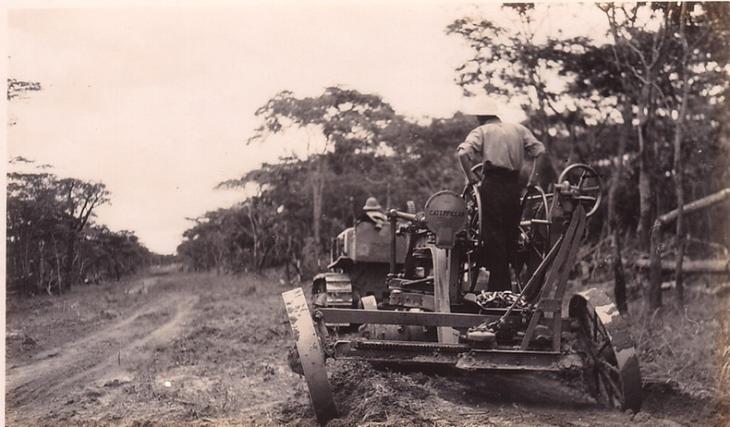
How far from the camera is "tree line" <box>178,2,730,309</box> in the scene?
27.4 feet

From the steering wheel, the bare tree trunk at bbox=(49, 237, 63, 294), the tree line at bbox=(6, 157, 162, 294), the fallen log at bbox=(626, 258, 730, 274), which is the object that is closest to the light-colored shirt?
the steering wheel

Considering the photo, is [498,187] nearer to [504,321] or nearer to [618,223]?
[504,321]

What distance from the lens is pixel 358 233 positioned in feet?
28.7

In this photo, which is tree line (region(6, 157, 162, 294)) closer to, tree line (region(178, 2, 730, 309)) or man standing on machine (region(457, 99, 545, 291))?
tree line (region(178, 2, 730, 309))

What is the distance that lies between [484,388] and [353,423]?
1.56 metres

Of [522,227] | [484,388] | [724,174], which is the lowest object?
[484,388]

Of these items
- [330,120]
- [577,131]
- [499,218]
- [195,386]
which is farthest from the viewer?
[577,131]

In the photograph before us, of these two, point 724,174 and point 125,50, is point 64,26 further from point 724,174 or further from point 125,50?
point 724,174

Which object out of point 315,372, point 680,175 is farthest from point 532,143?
point 680,175

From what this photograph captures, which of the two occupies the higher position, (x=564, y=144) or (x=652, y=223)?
(x=564, y=144)

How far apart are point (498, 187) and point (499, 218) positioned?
25 centimetres

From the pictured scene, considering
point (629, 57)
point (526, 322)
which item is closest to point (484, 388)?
point (526, 322)

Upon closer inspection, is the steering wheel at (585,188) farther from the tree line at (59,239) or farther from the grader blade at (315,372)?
the tree line at (59,239)

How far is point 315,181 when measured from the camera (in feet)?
43.7
